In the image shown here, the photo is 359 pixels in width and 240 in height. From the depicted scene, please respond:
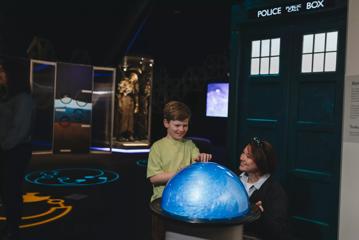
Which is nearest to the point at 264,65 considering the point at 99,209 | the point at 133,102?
the point at 99,209

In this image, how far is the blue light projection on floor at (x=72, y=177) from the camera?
637 centimetres

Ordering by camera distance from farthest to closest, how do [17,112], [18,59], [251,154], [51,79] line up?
[51,79], [18,59], [17,112], [251,154]

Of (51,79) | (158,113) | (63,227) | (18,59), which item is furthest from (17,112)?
(158,113)

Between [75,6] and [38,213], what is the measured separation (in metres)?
7.13

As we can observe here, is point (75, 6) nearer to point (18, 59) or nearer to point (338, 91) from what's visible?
point (18, 59)

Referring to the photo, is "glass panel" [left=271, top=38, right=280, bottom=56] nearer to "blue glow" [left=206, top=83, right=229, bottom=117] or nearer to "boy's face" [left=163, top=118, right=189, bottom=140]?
"boy's face" [left=163, top=118, right=189, bottom=140]

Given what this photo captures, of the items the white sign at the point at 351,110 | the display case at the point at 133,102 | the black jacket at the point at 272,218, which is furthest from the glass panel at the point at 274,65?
the display case at the point at 133,102

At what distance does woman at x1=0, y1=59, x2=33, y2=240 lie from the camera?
3.33 meters

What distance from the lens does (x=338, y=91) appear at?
355 centimetres

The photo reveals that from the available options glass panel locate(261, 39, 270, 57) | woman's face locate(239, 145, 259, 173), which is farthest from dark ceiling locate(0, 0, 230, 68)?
woman's face locate(239, 145, 259, 173)

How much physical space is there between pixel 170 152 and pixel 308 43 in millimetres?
2297

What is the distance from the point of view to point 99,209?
16.1 ft

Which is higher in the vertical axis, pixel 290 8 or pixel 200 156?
pixel 290 8

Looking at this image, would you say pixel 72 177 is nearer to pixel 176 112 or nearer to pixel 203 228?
pixel 176 112
